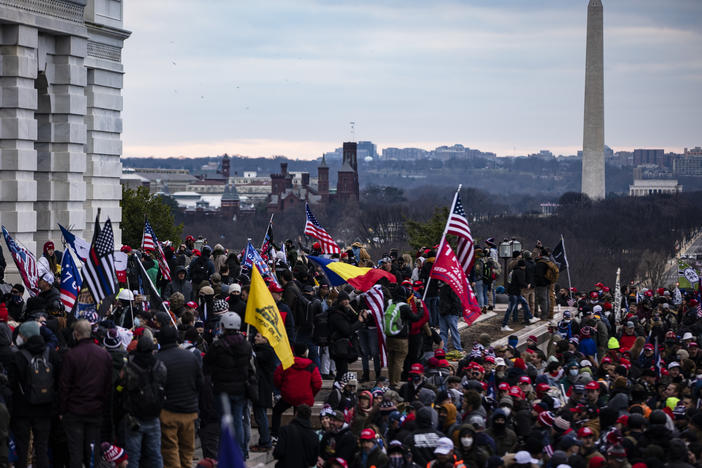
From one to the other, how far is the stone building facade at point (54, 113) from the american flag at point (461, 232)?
8.26 meters

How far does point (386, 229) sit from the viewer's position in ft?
414

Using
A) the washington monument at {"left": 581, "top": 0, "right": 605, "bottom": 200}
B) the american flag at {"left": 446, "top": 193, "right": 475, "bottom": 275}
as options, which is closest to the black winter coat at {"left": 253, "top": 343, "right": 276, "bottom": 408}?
the american flag at {"left": 446, "top": 193, "right": 475, "bottom": 275}

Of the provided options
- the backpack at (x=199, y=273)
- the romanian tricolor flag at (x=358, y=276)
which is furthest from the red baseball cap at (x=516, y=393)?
the backpack at (x=199, y=273)

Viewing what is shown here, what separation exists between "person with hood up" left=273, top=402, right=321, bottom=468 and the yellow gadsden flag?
1763 mm

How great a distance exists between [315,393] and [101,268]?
11.1 feet

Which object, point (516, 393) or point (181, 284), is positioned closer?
point (516, 393)

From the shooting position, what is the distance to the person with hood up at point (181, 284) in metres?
20.4

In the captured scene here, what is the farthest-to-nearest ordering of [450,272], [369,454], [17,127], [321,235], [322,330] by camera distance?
1. [321,235]
2. [17,127]
3. [450,272]
4. [322,330]
5. [369,454]

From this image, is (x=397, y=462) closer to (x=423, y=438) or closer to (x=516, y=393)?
(x=423, y=438)

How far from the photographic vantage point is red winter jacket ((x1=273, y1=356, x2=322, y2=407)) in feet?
44.1

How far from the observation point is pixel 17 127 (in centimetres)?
2119

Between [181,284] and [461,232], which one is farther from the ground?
[461,232]

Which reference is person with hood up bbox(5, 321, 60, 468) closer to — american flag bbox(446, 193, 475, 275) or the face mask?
the face mask

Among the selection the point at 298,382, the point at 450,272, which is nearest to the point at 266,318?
the point at 298,382
